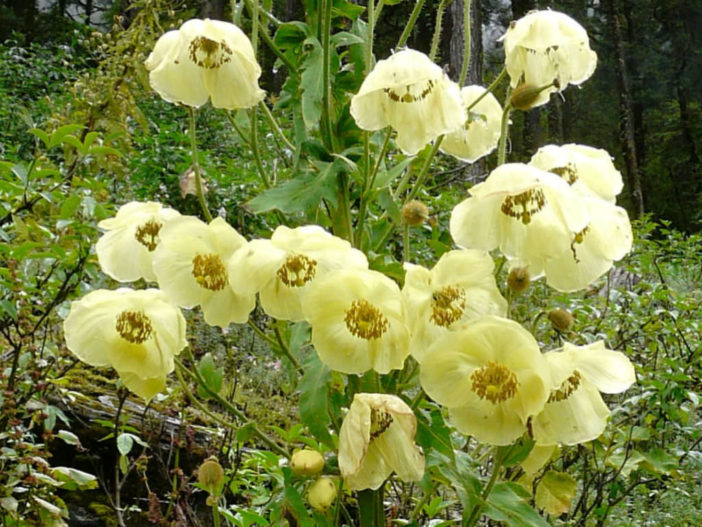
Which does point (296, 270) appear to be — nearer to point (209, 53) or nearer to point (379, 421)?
point (379, 421)

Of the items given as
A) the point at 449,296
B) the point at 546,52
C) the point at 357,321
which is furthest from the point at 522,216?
the point at 546,52

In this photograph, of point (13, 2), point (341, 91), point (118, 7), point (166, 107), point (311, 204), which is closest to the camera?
point (311, 204)

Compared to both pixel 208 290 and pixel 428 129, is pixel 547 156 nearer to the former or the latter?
pixel 428 129

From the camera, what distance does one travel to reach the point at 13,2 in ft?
54.1

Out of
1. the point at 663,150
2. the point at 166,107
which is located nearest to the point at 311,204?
the point at 166,107

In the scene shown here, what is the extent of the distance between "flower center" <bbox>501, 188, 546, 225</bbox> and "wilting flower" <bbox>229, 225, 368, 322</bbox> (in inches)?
7.6

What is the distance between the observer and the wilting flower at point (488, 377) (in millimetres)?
876

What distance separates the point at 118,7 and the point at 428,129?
1353 centimetres

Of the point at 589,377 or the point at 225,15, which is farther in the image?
the point at 225,15

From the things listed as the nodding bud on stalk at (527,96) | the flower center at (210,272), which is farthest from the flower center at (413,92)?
the flower center at (210,272)

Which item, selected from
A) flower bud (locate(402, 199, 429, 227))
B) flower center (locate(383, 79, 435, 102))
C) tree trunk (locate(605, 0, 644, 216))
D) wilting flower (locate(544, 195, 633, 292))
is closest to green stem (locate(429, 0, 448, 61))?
flower center (locate(383, 79, 435, 102))

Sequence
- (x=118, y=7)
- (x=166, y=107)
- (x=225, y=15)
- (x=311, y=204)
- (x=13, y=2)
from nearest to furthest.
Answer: (x=311, y=204) < (x=166, y=107) < (x=225, y=15) < (x=118, y=7) < (x=13, y=2)

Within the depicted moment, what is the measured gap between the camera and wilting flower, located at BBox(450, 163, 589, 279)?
885 mm

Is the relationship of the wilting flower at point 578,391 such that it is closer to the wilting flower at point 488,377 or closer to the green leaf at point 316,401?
the wilting flower at point 488,377
